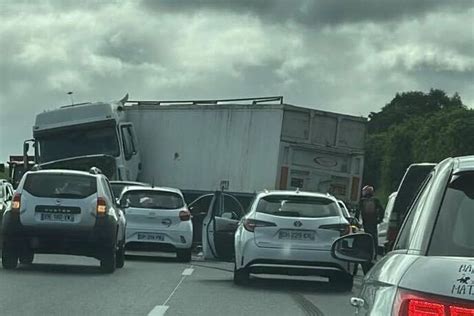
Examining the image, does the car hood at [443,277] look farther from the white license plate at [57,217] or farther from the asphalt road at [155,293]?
the white license plate at [57,217]

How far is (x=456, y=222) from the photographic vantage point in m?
4.11

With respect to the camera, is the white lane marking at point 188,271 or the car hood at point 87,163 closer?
the white lane marking at point 188,271

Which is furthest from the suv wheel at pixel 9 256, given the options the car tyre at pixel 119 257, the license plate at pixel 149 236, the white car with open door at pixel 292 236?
the license plate at pixel 149 236

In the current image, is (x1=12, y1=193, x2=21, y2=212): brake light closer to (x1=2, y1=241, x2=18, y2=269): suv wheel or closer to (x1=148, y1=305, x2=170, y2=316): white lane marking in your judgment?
(x1=2, y1=241, x2=18, y2=269): suv wheel

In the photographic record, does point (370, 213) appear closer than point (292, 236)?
No

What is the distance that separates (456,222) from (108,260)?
→ 13.4 m

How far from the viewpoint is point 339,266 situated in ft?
50.6

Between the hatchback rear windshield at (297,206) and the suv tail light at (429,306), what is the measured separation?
11.9 m

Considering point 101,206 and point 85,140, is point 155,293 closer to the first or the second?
point 101,206

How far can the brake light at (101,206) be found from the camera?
55.6ft

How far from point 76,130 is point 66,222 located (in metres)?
12.0

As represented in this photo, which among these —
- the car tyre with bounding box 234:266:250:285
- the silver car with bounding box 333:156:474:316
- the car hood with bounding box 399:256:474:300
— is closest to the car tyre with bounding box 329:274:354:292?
the car tyre with bounding box 234:266:250:285

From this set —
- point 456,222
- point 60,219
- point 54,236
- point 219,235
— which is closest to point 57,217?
point 60,219

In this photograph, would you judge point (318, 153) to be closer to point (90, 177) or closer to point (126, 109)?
point (126, 109)
